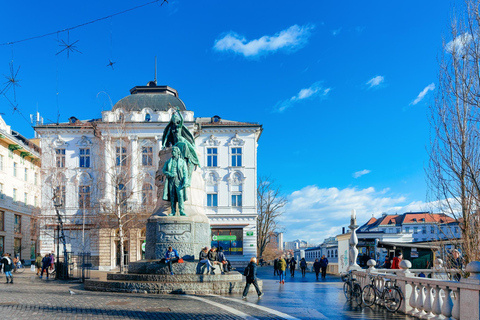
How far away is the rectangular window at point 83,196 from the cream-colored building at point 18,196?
157 inches

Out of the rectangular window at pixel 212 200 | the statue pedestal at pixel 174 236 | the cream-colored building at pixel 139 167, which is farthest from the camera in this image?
the rectangular window at pixel 212 200

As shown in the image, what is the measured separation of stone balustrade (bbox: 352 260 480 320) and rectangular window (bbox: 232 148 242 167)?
37.8 metres

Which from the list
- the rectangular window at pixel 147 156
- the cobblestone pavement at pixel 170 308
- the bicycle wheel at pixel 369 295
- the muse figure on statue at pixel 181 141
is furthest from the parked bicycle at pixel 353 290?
the rectangular window at pixel 147 156

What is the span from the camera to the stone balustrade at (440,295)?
8359 millimetres

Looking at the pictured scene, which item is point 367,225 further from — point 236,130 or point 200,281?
point 200,281

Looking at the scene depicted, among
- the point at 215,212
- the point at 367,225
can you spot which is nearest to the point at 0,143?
the point at 215,212

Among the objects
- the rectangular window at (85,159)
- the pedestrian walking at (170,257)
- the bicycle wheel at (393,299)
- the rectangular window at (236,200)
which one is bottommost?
the bicycle wheel at (393,299)

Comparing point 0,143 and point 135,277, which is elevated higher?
point 0,143

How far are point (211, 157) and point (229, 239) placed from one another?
882 cm

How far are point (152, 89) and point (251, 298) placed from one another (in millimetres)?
42503

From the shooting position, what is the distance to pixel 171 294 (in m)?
15.8

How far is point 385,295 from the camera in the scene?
13156mm

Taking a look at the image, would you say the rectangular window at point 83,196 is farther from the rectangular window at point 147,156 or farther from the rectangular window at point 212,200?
the rectangular window at point 212,200

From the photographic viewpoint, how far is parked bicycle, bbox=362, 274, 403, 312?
41.3ft
